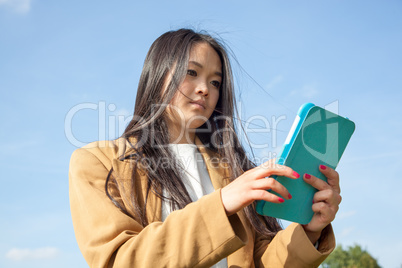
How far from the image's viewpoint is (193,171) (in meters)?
2.92

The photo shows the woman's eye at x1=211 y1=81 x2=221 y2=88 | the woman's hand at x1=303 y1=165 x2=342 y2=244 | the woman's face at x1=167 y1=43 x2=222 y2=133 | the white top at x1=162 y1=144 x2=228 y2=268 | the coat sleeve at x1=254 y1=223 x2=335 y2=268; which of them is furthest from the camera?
the woman's eye at x1=211 y1=81 x2=221 y2=88

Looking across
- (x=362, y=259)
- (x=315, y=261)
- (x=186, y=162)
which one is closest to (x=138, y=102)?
(x=186, y=162)

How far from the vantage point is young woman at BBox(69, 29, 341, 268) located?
1.91m

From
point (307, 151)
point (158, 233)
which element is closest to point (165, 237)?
point (158, 233)

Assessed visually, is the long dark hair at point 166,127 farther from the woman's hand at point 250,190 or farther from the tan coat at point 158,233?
the woman's hand at point 250,190

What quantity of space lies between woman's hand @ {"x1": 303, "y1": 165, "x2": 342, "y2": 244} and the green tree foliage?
27569 millimetres

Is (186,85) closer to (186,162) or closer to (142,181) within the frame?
(186,162)

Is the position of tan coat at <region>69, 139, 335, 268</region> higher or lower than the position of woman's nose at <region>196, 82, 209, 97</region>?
lower

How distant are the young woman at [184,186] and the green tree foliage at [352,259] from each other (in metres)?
27.2

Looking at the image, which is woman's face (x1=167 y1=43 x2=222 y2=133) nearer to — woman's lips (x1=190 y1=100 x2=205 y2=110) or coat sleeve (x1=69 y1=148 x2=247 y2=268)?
woman's lips (x1=190 y1=100 x2=205 y2=110)

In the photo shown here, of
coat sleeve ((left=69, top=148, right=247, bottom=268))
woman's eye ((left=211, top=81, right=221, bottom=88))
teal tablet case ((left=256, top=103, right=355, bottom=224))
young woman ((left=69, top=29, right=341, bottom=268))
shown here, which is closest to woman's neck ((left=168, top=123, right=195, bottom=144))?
young woman ((left=69, top=29, right=341, bottom=268))

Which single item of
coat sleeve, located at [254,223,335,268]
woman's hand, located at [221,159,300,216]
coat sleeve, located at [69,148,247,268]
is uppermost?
woman's hand, located at [221,159,300,216]

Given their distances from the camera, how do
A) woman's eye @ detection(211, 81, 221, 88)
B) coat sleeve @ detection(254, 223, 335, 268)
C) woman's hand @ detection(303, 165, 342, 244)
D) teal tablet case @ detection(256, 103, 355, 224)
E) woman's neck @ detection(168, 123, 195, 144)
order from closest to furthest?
teal tablet case @ detection(256, 103, 355, 224) → woman's hand @ detection(303, 165, 342, 244) → coat sleeve @ detection(254, 223, 335, 268) → woman's neck @ detection(168, 123, 195, 144) → woman's eye @ detection(211, 81, 221, 88)

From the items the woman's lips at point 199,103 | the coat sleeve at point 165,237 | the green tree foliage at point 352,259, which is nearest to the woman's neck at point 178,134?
the woman's lips at point 199,103
